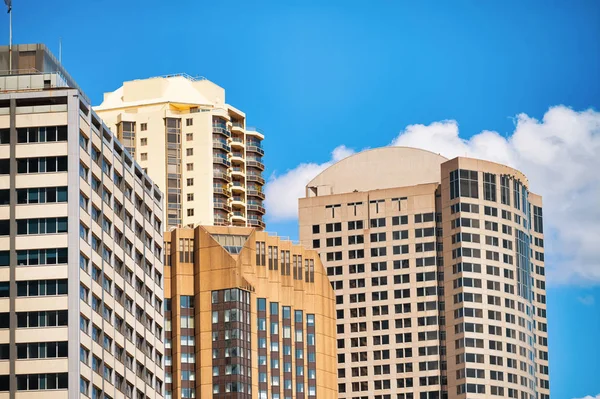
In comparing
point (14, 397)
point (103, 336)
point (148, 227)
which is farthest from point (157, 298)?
point (14, 397)

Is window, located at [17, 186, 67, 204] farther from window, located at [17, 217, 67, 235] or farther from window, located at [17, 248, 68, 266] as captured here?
window, located at [17, 248, 68, 266]

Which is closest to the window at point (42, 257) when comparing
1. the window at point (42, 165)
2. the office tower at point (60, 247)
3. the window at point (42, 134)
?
the office tower at point (60, 247)

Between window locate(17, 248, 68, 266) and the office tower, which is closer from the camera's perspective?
the office tower

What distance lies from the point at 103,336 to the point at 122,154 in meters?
23.1

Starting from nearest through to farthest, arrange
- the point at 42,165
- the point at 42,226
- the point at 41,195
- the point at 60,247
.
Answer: the point at 60,247 < the point at 42,226 < the point at 41,195 < the point at 42,165

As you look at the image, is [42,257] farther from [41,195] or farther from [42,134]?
[42,134]

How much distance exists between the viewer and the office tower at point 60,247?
514ft

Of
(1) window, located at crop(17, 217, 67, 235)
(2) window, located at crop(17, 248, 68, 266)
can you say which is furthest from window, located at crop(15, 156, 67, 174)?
(2) window, located at crop(17, 248, 68, 266)

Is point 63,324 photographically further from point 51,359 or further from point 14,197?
point 14,197

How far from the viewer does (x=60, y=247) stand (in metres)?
160

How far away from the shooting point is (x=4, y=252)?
160 meters

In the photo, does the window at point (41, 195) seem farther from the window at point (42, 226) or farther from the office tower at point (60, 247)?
the window at point (42, 226)

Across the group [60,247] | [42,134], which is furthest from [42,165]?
[60,247]

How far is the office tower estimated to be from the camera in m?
157
